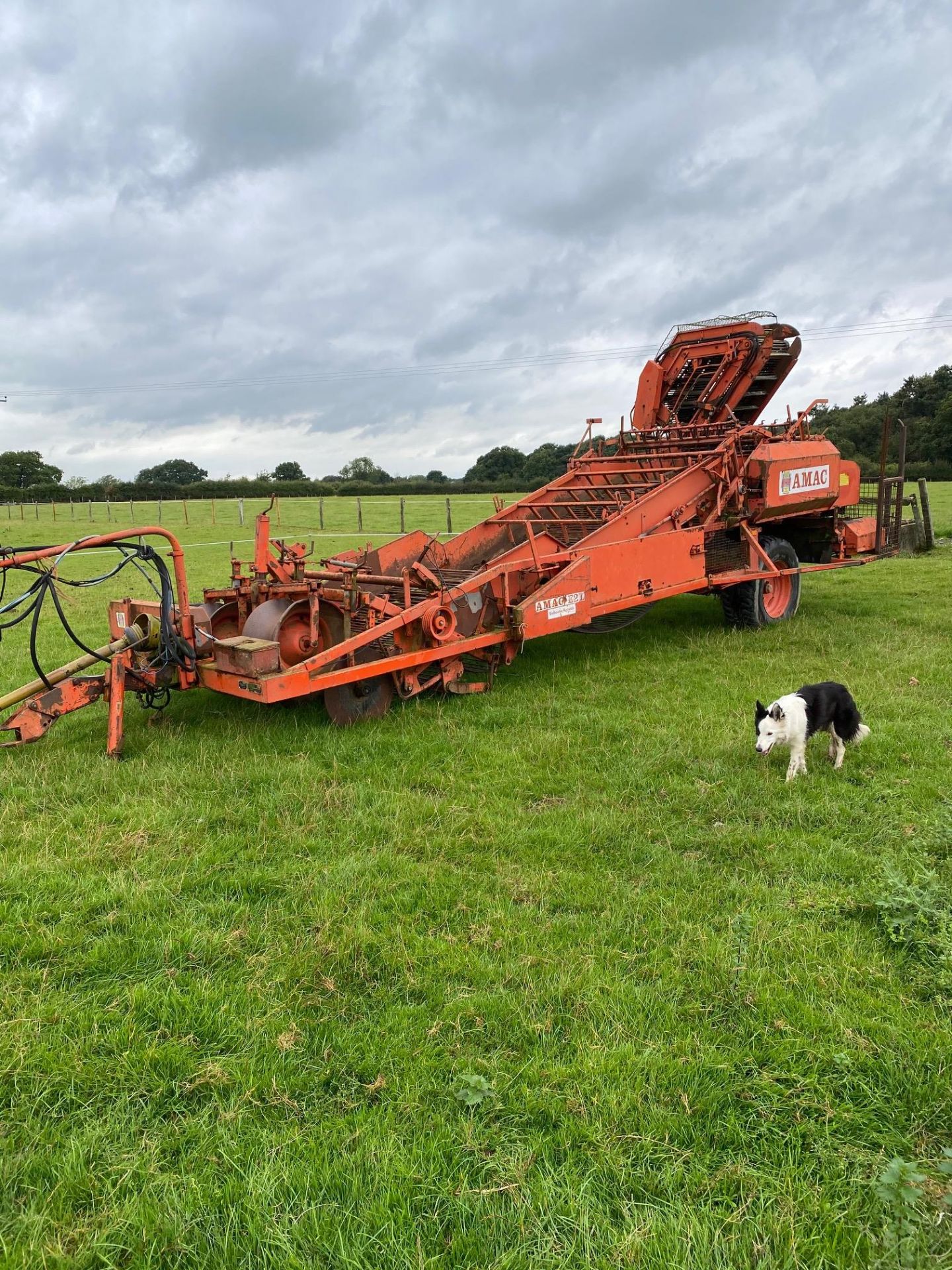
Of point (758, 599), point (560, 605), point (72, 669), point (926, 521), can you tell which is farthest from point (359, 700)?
point (926, 521)

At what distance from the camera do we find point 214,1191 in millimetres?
2137

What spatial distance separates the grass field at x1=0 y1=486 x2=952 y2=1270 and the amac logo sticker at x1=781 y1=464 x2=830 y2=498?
409 centimetres

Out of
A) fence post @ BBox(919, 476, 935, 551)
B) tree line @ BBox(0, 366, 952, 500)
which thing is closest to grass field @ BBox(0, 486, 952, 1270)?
fence post @ BBox(919, 476, 935, 551)

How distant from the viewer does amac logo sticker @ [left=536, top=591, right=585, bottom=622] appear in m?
6.54

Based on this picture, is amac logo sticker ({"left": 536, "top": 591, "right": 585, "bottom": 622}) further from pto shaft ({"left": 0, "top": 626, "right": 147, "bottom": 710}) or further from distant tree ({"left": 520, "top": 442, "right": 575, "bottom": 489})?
distant tree ({"left": 520, "top": 442, "right": 575, "bottom": 489})

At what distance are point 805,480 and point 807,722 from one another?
4.99 meters

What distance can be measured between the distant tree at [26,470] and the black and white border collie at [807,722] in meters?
77.6

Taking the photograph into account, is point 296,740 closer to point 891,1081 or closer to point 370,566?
point 370,566

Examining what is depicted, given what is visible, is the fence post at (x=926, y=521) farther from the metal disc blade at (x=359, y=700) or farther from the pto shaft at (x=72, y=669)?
the pto shaft at (x=72, y=669)

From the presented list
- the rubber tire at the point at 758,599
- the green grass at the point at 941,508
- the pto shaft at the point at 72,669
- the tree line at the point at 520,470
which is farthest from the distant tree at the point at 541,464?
the pto shaft at the point at 72,669

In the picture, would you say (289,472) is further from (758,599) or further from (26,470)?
(758,599)

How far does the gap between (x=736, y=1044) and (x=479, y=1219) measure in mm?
1054

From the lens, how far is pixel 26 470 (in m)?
Answer: 73.2

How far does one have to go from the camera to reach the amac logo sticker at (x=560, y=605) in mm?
6543
